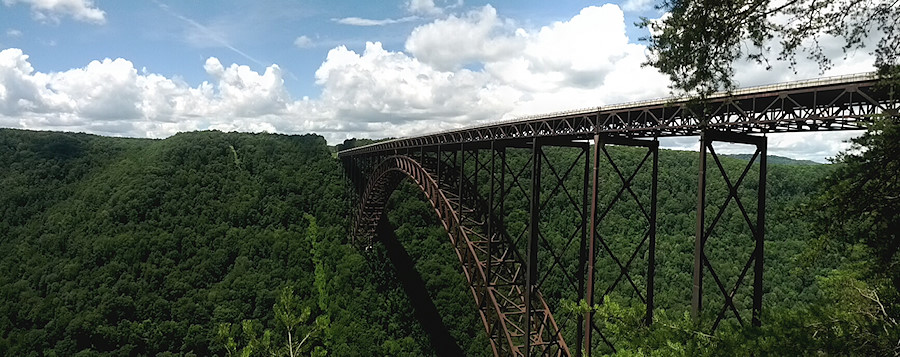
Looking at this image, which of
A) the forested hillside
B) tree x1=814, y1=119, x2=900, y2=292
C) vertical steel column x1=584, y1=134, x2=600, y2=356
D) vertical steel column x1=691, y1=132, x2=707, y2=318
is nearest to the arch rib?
vertical steel column x1=584, y1=134, x2=600, y2=356

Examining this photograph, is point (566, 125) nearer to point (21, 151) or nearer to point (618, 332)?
point (618, 332)

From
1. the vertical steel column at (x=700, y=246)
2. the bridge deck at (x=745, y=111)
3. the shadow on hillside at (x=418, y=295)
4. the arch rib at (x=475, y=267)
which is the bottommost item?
the shadow on hillside at (x=418, y=295)

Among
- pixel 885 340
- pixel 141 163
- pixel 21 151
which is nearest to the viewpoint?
pixel 885 340

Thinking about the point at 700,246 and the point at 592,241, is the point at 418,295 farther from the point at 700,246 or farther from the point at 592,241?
the point at 700,246

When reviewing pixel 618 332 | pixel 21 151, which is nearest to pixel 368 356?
pixel 618 332

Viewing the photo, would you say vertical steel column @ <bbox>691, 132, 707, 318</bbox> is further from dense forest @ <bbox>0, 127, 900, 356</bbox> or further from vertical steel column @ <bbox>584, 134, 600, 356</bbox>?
dense forest @ <bbox>0, 127, 900, 356</bbox>

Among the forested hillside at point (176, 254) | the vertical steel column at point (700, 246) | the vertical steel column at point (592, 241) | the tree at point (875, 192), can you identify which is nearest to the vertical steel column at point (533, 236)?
the vertical steel column at point (592, 241)

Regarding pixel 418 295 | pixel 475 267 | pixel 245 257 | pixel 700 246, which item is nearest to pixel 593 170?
pixel 700 246

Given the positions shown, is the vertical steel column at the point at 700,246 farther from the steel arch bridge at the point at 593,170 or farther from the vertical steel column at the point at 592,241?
the vertical steel column at the point at 592,241
